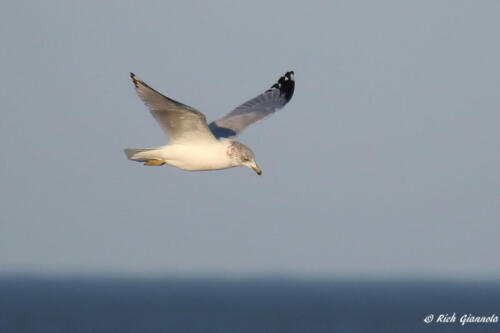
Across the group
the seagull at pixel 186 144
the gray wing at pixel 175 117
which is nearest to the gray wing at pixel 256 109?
the seagull at pixel 186 144

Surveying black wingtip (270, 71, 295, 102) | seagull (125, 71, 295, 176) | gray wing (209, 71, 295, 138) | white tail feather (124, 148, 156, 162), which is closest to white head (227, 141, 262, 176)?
seagull (125, 71, 295, 176)

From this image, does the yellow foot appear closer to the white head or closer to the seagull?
the seagull

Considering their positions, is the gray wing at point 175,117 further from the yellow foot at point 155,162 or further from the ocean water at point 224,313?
the ocean water at point 224,313

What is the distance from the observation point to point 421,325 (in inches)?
1257

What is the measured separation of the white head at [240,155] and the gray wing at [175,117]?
238 millimetres

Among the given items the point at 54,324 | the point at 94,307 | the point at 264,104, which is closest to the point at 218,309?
the point at 94,307

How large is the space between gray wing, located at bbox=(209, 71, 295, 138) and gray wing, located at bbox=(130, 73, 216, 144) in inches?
34.4

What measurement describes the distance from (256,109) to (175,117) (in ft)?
9.47

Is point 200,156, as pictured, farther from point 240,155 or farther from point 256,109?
point 256,109

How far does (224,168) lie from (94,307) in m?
29.8

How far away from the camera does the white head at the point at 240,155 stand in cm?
1306

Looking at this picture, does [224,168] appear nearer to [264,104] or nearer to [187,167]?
[187,167]

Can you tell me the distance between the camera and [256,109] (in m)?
15.4

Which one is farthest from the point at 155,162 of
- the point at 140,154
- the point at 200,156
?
the point at 200,156
